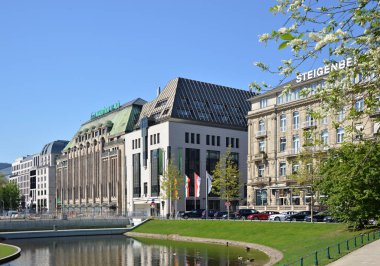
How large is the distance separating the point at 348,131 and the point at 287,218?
5856 centimetres

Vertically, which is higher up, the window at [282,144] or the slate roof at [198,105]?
the slate roof at [198,105]

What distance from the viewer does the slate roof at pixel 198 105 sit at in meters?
119

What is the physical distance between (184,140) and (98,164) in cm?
4157

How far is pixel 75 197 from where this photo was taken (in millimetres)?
164375

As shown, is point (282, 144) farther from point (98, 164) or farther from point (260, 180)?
point (98, 164)

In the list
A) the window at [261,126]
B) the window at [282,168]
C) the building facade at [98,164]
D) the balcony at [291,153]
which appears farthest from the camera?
the building facade at [98,164]

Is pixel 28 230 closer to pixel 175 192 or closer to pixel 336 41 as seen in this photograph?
pixel 175 192

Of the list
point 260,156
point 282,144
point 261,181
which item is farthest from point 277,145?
point 261,181

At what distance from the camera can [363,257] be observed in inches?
1173

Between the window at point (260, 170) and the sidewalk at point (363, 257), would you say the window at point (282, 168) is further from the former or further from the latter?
the sidewalk at point (363, 257)

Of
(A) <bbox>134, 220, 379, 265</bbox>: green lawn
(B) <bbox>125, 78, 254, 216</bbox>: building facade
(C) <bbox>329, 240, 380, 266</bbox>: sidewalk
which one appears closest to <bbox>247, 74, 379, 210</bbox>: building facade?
(B) <bbox>125, 78, 254, 216</bbox>: building facade

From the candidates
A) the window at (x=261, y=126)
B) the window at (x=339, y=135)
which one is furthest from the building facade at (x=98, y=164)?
the window at (x=339, y=135)

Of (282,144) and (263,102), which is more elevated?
(263,102)

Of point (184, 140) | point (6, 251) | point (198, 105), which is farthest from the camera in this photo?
point (198, 105)
